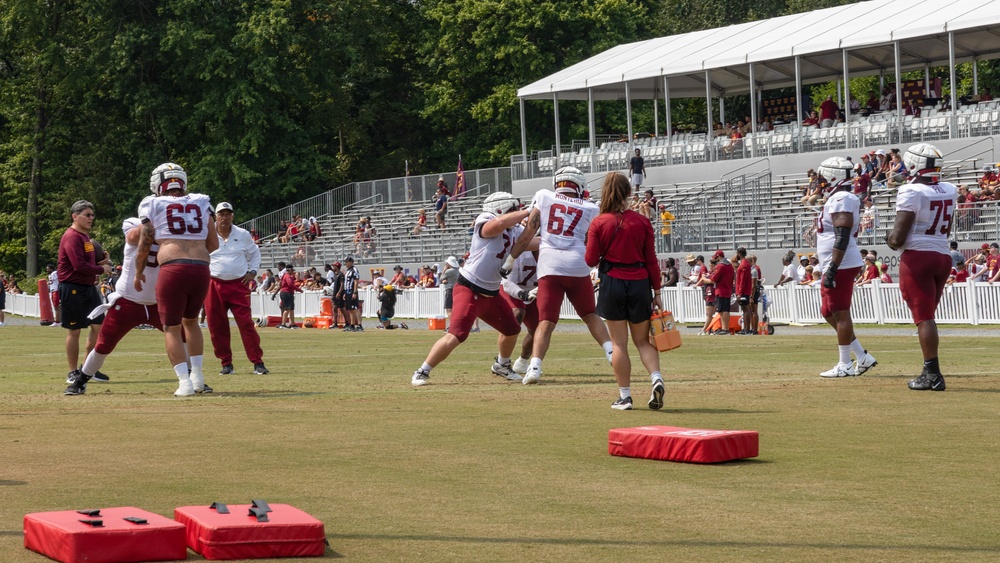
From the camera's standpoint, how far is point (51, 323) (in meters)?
45.4

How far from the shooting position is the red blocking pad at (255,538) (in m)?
5.66

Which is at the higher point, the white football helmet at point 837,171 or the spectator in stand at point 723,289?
the white football helmet at point 837,171

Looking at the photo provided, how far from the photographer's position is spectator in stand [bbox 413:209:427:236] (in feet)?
179

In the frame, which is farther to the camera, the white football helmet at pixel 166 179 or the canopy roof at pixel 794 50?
the canopy roof at pixel 794 50

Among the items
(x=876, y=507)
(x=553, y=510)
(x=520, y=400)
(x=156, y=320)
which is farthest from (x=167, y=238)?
(x=876, y=507)

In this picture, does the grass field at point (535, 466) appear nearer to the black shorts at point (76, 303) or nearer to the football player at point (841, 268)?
the football player at point (841, 268)

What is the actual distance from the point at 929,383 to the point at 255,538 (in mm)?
8819

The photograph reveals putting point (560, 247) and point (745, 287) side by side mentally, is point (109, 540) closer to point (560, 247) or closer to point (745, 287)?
point (560, 247)

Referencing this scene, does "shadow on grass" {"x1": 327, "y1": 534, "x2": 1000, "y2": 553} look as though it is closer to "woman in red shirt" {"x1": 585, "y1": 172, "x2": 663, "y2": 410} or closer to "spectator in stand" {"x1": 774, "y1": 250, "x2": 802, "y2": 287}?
"woman in red shirt" {"x1": 585, "y1": 172, "x2": 663, "y2": 410}

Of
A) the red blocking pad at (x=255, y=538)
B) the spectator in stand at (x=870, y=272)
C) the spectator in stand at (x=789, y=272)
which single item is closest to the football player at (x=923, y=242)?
the red blocking pad at (x=255, y=538)

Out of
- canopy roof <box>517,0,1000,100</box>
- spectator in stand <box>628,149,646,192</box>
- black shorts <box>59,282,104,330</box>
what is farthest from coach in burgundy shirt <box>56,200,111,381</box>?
spectator in stand <box>628,149,646,192</box>

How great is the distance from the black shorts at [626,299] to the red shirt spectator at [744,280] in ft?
62.7

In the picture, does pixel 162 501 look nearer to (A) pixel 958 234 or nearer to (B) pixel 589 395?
(B) pixel 589 395

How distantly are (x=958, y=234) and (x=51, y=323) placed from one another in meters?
28.0
